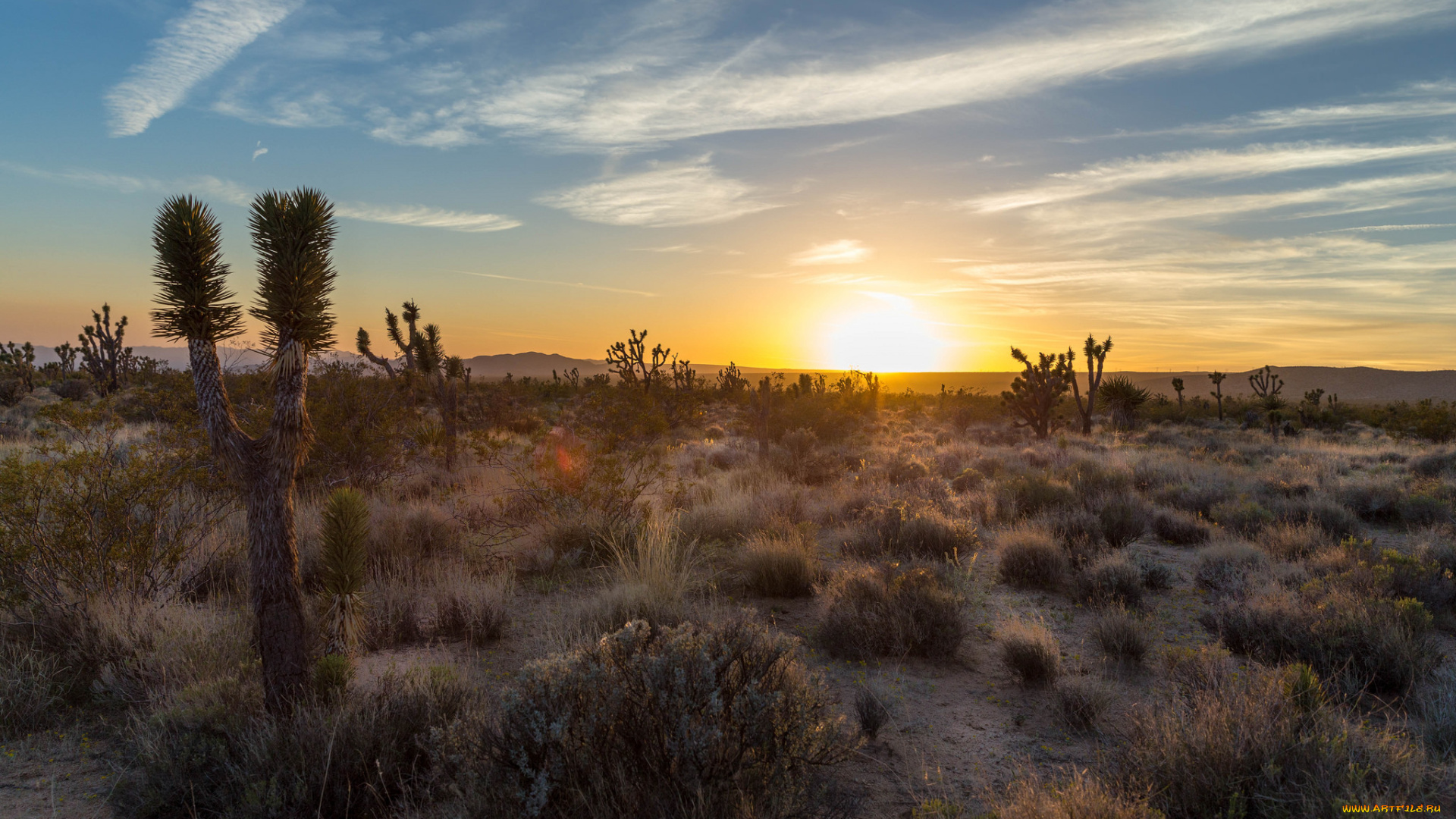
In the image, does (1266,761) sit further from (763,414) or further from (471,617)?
(763,414)

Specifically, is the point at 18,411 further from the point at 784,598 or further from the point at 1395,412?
the point at 1395,412

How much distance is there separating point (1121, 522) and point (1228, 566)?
2.04 metres

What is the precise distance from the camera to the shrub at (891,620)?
6.05 meters

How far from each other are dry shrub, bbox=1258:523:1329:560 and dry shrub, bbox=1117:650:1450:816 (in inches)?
204

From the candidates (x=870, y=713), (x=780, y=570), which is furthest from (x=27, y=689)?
(x=780, y=570)

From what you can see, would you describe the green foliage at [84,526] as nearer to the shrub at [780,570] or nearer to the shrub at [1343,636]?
the shrub at [780,570]

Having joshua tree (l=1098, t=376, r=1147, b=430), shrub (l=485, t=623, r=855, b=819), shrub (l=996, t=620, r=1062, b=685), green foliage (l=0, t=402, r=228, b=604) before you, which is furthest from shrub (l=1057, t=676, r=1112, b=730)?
joshua tree (l=1098, t=376, r=1147, b=430)

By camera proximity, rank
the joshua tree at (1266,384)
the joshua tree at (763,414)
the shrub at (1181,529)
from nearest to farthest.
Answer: the shrub at (1181,529)
the joshua tree at (763,414)
the joshua tree at (1266,384)

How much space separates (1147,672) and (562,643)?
5.00 m

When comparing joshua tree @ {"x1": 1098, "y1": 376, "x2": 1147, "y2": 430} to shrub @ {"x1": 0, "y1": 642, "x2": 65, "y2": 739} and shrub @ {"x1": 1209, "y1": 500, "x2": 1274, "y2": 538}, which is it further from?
shrub @ {"x1": 0, "y1": 642, "x2": 65, "y2": 739}

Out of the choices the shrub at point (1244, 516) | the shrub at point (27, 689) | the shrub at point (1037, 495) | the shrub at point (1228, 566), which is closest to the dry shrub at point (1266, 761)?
the shrub at point (1228, 566)

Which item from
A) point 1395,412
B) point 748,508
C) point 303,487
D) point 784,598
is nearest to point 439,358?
point 303,487

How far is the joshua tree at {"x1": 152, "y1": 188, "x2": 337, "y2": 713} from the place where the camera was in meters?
4.26

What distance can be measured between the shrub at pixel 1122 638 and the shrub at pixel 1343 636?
2.76 ft
